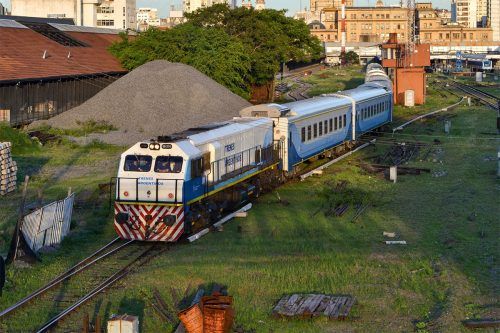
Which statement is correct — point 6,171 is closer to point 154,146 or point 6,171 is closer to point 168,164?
point 154,146

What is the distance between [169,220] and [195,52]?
145 feet

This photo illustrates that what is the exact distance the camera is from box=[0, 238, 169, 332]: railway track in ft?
47.3

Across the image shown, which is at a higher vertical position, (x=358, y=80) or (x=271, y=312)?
(x=358, y=80)

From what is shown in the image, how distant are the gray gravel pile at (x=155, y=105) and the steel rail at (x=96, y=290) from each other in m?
23.4

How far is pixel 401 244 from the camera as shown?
19734mm

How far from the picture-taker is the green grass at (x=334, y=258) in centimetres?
1437

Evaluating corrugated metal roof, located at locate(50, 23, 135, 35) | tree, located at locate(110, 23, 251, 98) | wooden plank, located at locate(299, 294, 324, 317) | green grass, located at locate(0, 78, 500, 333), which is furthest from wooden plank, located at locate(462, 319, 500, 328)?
corrugated metal roof, located at locate(50, 23, 135, 35)

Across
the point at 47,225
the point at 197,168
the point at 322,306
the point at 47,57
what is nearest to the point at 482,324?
the point at 322,306

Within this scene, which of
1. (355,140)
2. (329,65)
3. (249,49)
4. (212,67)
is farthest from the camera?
(329,65)

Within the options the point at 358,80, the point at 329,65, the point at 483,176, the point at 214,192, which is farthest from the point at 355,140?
the point at 329,65

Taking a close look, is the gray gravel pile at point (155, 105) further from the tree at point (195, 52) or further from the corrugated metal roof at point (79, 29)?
the corrugated metal roof at point (79, 29)

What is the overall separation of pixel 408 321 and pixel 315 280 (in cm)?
291

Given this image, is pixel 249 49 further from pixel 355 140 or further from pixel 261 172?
pixel 261 172

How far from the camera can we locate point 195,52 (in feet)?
204
